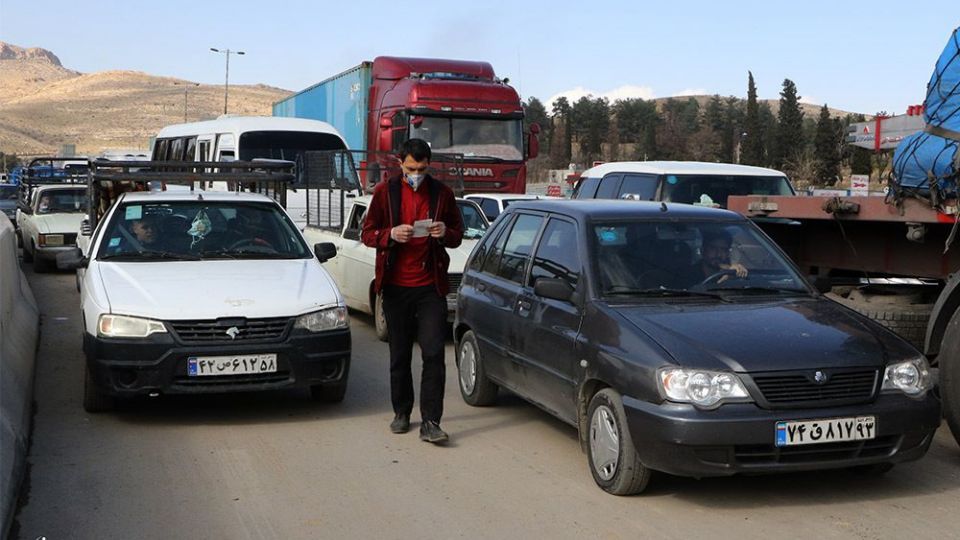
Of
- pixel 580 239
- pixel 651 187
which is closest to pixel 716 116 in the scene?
pixel 651 187

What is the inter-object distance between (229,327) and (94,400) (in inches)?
47.4

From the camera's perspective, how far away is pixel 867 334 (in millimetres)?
5930

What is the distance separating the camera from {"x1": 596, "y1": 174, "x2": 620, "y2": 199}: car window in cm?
1341

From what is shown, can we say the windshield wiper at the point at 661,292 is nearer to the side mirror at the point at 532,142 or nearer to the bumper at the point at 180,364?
the bumper at the point at 180,364

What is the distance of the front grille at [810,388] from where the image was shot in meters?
5.40

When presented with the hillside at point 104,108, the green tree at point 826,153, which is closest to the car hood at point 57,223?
the green tree at point 826,153

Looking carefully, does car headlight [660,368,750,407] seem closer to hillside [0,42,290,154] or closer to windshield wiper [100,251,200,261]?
windshield wiper [100,251,200,261]

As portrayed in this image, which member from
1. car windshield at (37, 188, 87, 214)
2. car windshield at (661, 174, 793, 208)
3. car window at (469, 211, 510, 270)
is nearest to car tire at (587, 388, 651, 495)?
car window at (469, 211, 510, 270)

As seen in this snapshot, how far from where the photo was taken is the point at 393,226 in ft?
23.5

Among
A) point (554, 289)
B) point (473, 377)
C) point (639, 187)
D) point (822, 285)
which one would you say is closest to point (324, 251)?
point (473, 377)

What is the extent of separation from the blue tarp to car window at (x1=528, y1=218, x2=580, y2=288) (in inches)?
85.4


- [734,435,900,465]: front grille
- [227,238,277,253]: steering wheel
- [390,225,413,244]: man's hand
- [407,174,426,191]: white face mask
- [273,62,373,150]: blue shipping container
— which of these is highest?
[273,62,373,150]: blue shipping container

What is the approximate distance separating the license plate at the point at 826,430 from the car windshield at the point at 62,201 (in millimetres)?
18038

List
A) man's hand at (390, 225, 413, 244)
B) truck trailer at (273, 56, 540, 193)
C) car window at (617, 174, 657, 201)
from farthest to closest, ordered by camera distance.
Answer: truck trailer at (273, 56, 540, 193)
car window at (617, 174, 657, 201)
man's hand at (390, 225, 413, 244)
